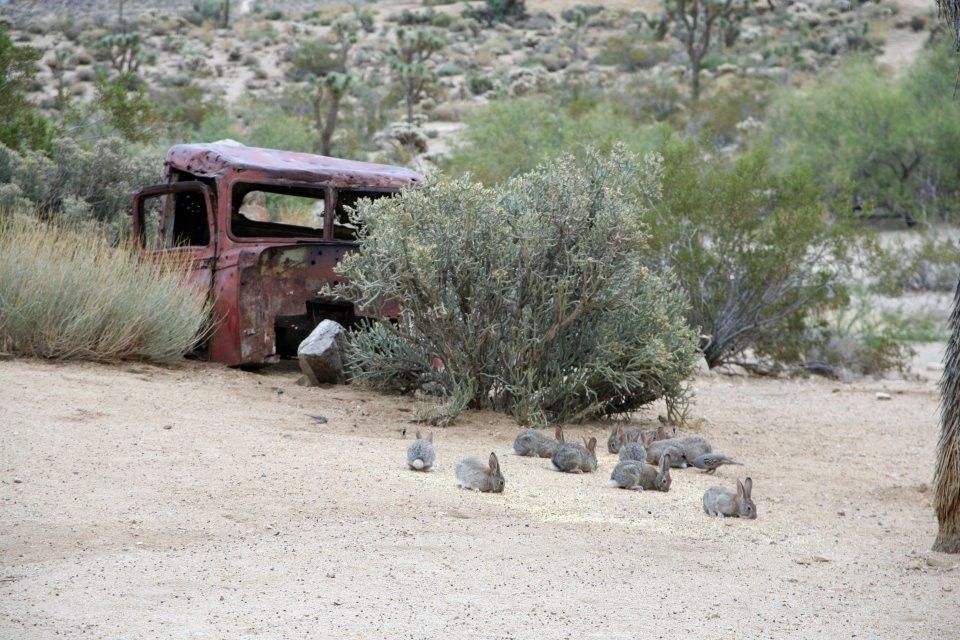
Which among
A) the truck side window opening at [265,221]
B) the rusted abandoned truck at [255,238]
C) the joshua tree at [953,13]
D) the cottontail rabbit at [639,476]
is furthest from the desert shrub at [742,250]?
the joshua tree at [953,13]

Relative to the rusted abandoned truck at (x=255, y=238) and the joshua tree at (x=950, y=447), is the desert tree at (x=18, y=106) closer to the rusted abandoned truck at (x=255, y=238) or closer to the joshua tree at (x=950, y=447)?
the rusted abandoned truck at (x=255, y=238)

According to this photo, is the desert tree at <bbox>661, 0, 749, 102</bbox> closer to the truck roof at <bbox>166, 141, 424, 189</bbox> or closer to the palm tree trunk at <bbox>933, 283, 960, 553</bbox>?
the truck roof at <bbox>166, 141, 424, 189</bbox>

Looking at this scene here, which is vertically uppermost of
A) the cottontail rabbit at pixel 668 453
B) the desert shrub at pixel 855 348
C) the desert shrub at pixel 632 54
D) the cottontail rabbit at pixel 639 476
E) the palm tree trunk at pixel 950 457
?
the desert shrub at pixel 632 54

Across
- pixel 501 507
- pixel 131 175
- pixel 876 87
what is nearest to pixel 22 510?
pixel 501 507

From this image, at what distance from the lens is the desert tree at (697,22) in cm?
4472

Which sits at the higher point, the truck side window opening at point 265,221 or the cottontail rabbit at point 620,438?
the truck side window opening at point 265,221

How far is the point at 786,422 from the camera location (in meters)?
12.5

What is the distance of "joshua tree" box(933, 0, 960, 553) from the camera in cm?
680

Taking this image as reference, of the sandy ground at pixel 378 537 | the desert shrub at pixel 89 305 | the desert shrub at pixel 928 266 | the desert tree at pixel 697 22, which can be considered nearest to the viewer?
the sandy ground at pixel 378 537

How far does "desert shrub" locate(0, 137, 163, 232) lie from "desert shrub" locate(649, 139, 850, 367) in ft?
21.3

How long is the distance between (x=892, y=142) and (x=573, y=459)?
73.3ft

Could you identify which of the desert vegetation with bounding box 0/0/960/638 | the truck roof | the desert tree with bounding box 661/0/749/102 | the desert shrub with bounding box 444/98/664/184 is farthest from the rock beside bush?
the desert tree with bounding box 661/0/749/102

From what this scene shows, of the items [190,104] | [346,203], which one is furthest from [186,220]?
[190,104]

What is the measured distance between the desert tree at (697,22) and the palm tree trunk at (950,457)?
3485 centimetres
